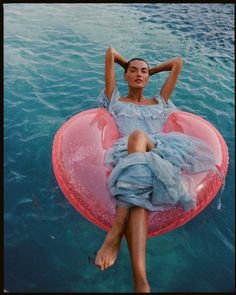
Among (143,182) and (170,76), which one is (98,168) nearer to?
(143,182)

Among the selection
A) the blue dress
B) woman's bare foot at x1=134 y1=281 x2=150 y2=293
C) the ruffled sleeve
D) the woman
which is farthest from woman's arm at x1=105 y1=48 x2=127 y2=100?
woman's bare foot at x1=134 y1=281 x2=150 y2=293

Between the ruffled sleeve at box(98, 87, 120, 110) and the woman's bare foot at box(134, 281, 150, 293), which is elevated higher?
the ruffled sleeve at box(98, 87, 120, 110)

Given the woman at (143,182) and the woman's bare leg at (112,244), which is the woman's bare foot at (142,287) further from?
the woman's bare leg at (112,244)

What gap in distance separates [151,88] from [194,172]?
9.69ft

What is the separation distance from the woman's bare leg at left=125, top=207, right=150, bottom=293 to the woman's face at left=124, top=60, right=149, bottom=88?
5.65ft

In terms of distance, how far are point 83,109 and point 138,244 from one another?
3.23 meters

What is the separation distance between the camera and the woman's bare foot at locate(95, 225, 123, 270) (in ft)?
8.30

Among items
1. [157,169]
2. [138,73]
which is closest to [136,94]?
[138,73]

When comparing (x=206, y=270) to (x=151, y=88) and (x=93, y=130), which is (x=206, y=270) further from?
(x=151, y=88)

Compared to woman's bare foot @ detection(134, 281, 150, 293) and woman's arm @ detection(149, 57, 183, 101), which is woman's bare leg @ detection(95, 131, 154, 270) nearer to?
woman's bare foot @ detection(134, 281, 150, 293)

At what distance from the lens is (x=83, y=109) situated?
5.36 metres

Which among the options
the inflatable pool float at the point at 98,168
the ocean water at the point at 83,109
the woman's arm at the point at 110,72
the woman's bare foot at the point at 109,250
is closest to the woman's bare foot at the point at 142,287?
the woman's bare foot at the point at 109,250

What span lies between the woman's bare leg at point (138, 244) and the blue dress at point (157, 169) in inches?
3.3

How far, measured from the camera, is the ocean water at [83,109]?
10.9 feet
